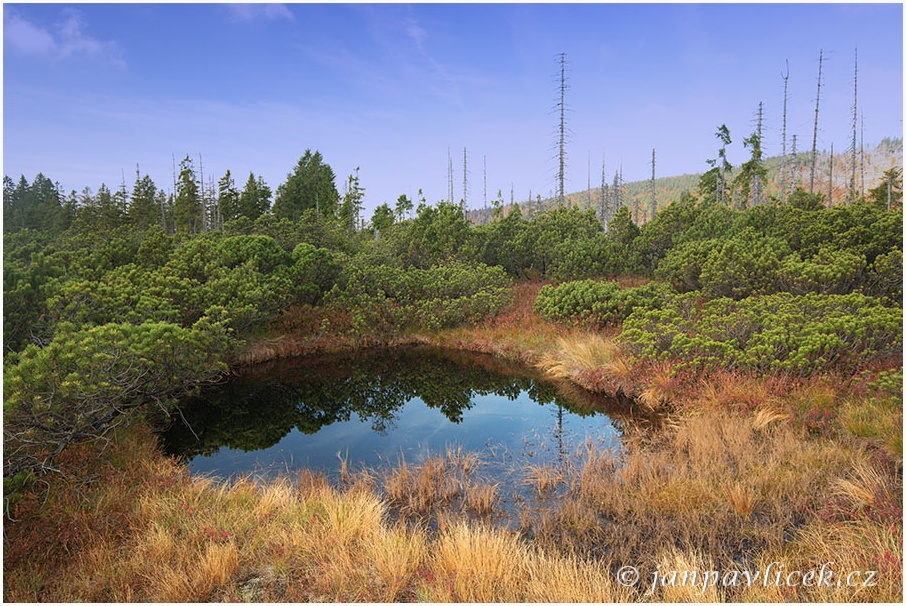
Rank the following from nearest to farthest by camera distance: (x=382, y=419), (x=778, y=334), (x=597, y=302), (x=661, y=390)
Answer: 1. (x=778, y=334)
2. (x=661, y=390)
3. (x=382, y=419)
4. (x=597, y=302)

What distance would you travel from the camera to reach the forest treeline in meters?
6.47

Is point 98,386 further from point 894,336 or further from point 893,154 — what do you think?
point 893,154

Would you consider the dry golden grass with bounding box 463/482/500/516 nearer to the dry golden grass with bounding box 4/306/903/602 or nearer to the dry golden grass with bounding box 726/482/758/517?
the dry golden grass with bounding box 4/306/903/602

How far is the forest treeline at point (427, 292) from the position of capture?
21.2 feet

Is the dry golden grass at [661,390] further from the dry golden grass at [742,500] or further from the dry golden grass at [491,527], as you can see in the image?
the dry golden grass at [742,500]

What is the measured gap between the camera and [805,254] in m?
14.1

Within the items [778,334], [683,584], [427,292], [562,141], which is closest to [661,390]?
[778,334]

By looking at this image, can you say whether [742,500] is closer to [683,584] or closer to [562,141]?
[683,584]

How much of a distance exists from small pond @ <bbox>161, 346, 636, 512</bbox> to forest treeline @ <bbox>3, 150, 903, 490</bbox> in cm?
134

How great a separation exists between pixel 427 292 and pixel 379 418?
743cm

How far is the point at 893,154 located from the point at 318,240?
83.6 metres

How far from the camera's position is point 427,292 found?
59.0 ft

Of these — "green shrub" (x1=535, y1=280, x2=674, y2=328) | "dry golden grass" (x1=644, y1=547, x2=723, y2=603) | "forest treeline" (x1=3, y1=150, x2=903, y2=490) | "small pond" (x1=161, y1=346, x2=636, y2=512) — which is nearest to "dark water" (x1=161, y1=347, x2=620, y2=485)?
"small pond" (x1=161, y1=346, x2=636, y2=512)

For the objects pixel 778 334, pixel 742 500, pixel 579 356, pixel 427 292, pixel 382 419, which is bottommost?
pixel 382 419
